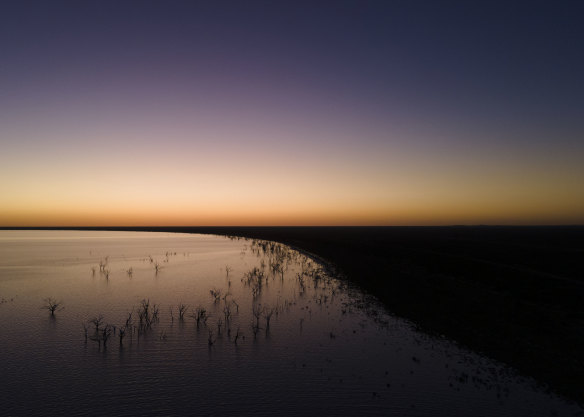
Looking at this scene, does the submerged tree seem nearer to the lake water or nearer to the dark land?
the lake water

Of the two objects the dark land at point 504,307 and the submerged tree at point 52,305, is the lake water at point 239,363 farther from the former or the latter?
the dark land at point 504,307

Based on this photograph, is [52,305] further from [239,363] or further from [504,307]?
[504,307]

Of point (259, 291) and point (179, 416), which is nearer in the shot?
point (179, 416)

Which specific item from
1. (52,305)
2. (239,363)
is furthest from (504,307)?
(52,305)

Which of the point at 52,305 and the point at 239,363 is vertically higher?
the point at 52,305

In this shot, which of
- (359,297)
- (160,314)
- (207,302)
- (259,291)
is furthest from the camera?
(259,291)

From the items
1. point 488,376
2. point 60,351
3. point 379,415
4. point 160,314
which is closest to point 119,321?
point 160,314

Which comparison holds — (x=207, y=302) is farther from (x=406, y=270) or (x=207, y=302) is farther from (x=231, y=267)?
(x=406, y=270)

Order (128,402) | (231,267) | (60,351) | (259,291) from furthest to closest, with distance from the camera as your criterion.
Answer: (231,267)
(259,291)
(60,351)
(128,402)

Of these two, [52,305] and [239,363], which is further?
[52,305]
